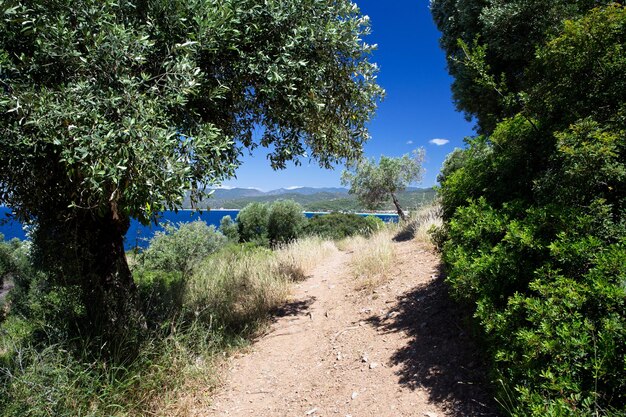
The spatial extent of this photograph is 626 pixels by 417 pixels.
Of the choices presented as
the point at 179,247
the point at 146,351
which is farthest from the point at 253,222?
the point at 146,351

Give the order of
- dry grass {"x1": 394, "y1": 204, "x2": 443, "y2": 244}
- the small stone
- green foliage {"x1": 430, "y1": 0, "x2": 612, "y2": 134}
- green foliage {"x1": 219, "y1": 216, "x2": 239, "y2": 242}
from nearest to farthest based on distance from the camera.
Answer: the small stone, green foliage {"x1": 430, "y1": 0, "x2": 612, "y2": 134}, dry grass {"x1": 394, "y1": 204, "x2": 443, "y2": 244}, green foliage {"x1": 219, "y1": 216, "x2": 239, "y2": 242}

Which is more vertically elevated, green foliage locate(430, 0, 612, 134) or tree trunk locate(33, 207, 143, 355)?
green foliage locate(430, 0, 612, 134)

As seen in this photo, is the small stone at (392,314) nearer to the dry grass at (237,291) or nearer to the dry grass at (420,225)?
the dry grass at (237,291)

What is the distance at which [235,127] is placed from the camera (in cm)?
603

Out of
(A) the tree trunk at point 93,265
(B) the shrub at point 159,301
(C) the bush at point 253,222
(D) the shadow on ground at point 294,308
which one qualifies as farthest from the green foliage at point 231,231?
(A) the tree trunk at point 93,265

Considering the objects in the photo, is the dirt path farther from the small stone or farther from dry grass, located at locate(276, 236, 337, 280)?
dry grass, located at locate(276, 236, 337, 280)

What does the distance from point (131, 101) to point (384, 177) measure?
24.7 meters

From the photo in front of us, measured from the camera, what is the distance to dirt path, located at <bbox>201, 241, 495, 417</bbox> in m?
3.37

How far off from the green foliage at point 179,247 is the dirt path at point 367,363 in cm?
678

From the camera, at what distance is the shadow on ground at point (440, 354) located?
3096mm

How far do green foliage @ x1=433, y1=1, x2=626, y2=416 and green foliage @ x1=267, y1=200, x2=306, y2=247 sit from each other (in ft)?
67.8

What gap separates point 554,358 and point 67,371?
181 inches

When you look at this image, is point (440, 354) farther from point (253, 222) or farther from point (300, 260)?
point (253, 222)

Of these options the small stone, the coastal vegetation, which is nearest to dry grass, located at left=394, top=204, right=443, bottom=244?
the small stone
